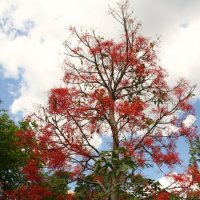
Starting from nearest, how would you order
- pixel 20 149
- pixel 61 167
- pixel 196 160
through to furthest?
pixel 61 167 < pixel 20 149 < pixel 196 160

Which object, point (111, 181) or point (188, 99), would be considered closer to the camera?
point (111, 181)

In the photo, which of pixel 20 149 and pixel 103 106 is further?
pixel 20 149

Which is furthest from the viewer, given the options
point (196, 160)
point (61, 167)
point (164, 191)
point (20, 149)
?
point (196, 160)

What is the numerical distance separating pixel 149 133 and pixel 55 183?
4138mm

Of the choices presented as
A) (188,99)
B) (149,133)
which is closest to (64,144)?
(149,133)

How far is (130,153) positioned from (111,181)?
131 cm

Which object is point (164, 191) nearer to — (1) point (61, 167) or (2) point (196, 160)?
(1) point (61, 167)

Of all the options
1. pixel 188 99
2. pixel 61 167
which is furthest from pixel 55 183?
pixel 188 99

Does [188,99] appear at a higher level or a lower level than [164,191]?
higher

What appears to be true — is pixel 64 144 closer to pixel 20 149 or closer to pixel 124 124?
pixel 124 124

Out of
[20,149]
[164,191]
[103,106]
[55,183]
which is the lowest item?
[164,191]

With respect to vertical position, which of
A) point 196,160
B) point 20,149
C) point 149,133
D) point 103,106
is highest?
point 196,160

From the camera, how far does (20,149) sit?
84.9ft

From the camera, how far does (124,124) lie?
1582 cm
